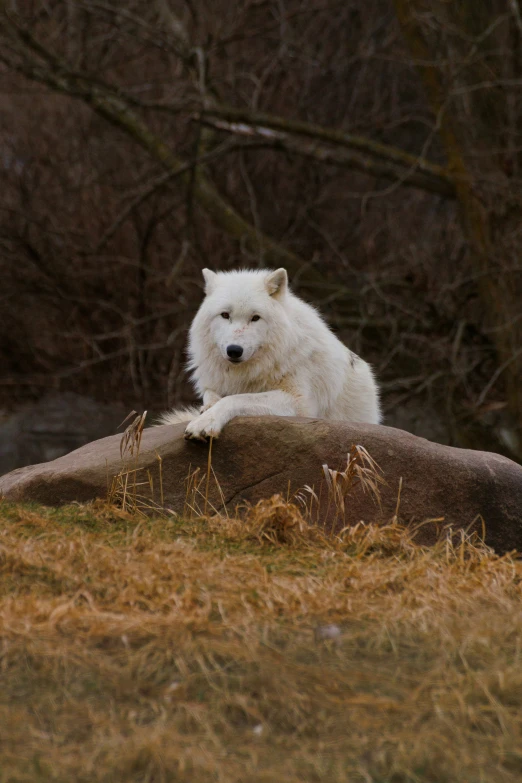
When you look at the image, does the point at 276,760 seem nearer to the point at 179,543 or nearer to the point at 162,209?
the point at 179,543

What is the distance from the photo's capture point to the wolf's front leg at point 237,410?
525 centimetres

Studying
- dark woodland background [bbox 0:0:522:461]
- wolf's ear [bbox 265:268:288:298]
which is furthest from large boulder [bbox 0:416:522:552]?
dark woodland background [bbox 0:0:522:461]

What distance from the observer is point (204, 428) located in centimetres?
523

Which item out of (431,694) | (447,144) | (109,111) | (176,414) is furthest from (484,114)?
(431,694)

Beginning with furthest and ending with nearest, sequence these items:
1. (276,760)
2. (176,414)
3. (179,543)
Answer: (176,414)
(179,543)
(276,760)

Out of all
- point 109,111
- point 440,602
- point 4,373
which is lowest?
point 4,373

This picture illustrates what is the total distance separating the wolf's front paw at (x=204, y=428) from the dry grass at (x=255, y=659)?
78cm

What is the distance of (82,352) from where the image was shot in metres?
12.7

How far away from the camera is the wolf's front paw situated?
523 centimetres

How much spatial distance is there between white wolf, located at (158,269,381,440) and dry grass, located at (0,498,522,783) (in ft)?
4.49

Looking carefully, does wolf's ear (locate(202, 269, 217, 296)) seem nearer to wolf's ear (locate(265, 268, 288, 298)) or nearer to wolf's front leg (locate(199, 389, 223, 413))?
wolf's ear (locate(265, 268, 288, 298))

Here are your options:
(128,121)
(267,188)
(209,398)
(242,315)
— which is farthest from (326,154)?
(209,398)

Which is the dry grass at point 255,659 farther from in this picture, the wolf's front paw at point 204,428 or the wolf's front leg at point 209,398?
the wolf's front leg at point 209,398

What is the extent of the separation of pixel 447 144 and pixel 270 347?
5.15m
